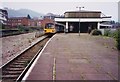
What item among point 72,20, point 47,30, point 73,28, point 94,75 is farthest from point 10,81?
point 73,28

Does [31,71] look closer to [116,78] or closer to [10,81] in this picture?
[10,81]

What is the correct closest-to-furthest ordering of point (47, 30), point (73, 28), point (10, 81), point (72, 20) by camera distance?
point (10, 81) → point (47, 30) → point (72, 20) → point (73, 28)

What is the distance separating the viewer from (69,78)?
31.1 ft

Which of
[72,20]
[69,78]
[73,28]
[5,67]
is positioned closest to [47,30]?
[72,20]

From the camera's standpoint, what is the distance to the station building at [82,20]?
78.4 m

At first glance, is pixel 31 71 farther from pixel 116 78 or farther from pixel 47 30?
pixel 47 30

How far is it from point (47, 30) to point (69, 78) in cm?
4858

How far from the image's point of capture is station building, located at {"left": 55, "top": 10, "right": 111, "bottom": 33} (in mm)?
78375

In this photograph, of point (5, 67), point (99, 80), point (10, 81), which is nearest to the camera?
point (99, 80)

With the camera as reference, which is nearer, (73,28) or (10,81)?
(10,81)

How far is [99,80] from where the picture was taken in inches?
364

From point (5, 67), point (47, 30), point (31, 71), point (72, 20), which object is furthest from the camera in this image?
point (72, 20)

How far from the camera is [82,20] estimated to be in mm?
78312

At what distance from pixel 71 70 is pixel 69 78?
1.86 meters
